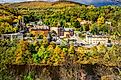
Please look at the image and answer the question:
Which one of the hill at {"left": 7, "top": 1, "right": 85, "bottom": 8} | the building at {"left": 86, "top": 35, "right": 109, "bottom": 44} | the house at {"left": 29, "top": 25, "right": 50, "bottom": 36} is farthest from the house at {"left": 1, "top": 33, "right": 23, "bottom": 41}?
the hill at {"left": 7, "top": 1, "right": 85, "bottom": 8}

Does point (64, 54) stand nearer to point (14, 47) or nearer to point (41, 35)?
point (14, 47)

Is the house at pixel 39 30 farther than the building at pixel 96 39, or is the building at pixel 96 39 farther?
the house at pixel 39 30

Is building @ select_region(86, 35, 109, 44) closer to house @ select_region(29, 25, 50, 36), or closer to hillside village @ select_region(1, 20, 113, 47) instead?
hillside village @ select_region(1, 20, 113, 47)

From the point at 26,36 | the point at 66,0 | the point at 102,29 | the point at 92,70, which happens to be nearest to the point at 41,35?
the point at 26,36

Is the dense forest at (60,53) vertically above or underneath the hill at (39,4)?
above

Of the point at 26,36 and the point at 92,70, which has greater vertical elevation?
the point at 92,70

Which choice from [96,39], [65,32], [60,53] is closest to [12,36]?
[65,32]

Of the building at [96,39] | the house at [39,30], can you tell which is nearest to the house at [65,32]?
the house at [39,30]

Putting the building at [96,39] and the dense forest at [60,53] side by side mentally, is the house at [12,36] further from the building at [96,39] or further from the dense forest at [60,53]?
the building at [96,39]

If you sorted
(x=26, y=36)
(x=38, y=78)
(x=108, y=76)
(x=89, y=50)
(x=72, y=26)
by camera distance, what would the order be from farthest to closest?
(x=72, y=26) → (x=26, y=36) → (x=89, y=50) → (x=108, y=76) → (x=38, y=78)
